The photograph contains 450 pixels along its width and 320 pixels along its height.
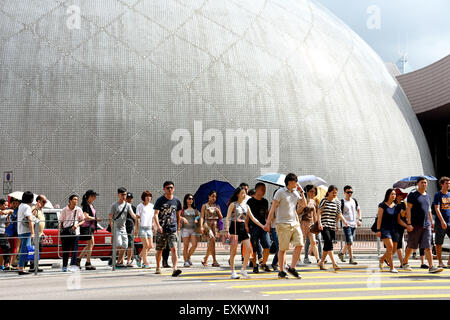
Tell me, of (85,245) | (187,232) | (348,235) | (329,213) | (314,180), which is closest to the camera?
(329,213)

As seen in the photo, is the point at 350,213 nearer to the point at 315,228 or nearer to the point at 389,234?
the point at 389,234

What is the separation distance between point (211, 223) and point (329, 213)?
2.93 m

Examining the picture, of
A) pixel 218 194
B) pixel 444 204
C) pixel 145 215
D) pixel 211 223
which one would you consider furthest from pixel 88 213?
pixel 444 204

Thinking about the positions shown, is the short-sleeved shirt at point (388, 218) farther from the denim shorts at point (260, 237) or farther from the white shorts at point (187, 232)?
the white shorts at point (187, 232)

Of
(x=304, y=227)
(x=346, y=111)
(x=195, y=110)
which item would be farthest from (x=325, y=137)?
(x=304, y=227)

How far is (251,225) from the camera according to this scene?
11.0 m

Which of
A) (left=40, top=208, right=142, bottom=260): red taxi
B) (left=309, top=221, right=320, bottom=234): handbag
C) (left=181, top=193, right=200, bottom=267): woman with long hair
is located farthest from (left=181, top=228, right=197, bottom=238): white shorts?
(left=309, top=221, right=320, bottom=234): handbag

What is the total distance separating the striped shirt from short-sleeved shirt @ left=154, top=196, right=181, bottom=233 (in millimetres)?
2936

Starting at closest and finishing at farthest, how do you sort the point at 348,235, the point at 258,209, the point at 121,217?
the point at 258,209 → the point at 121,217 → the point at 348,235

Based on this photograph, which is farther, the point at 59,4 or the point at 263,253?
the point at 59,4

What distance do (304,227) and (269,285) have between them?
12.0ft

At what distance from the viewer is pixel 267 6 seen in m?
24.4

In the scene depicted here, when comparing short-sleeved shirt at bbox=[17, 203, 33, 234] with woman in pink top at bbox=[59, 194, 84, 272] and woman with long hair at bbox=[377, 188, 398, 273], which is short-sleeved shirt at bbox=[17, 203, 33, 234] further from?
woman with long hair at bbox=[377, 188, 398, 273]
